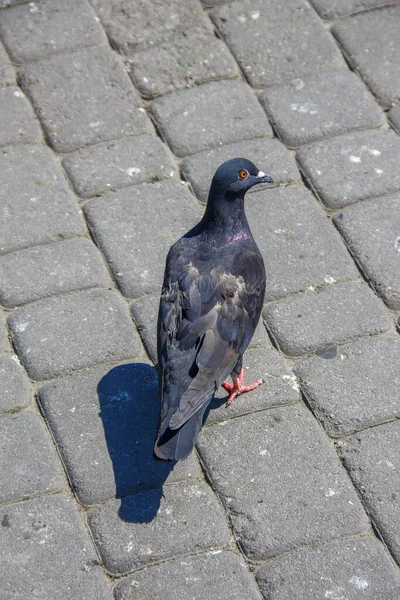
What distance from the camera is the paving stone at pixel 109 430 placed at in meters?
3.98

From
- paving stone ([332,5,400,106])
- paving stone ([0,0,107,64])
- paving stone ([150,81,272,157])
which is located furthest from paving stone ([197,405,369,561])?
paving stone ([0,0,107,64])

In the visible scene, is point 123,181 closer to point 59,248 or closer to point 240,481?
point 59,248

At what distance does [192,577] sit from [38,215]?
2264 mm

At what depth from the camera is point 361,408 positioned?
167 inches

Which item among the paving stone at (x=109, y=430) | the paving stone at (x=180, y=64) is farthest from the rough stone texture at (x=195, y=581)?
the paving stone at (x=180, y=64)

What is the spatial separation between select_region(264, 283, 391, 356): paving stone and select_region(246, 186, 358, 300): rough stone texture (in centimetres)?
8

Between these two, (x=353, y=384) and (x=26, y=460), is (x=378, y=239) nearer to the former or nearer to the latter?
(x=353, y=384)

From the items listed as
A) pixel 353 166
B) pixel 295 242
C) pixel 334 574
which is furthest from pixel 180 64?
pixel 334 574

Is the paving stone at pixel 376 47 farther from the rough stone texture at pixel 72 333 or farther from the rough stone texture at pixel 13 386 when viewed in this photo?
the rough stone texture at pixel 13 386

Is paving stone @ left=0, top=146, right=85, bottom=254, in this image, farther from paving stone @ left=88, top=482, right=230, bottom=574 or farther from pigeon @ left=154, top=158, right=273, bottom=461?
paving stone @ left=88, top=482, right=230, bottom=574

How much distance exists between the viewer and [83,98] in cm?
574

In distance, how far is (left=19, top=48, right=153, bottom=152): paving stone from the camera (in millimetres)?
5539

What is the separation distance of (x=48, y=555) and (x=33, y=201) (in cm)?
213

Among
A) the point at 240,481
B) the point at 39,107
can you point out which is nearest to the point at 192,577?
the point at 240,481
